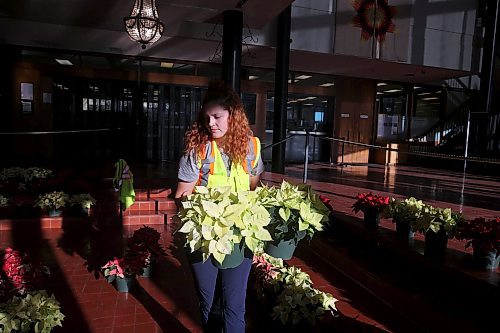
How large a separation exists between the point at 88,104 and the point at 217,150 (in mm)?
8446

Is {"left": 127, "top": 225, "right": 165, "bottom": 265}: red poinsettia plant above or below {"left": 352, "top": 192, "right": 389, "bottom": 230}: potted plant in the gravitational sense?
below

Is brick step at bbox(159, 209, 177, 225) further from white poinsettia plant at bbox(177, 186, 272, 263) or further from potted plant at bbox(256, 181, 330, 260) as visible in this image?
white poinsettia plant at bbox(177, 186, 272, 263)

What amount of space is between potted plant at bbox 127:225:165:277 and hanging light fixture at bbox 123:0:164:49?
2.67m

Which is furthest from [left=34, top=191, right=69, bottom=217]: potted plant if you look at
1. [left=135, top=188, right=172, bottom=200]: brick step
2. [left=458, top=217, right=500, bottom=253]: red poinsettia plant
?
[left=458, top=217, right=500, bottom=253]: red poinsettia plant

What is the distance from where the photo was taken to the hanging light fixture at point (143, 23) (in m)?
4.71

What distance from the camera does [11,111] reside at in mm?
8648

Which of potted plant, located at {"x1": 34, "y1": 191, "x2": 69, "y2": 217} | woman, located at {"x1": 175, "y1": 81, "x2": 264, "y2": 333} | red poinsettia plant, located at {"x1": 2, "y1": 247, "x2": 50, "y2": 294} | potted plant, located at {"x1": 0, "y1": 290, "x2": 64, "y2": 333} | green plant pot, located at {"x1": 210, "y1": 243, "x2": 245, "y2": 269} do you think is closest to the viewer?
green plant pot, located at {"x1": 210, "y1": 243, "x2": 245, "y2": 269}

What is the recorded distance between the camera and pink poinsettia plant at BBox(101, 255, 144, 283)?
3.02m

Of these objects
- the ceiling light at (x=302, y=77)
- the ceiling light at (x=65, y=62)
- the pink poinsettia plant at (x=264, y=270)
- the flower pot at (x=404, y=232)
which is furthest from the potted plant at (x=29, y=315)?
the ceiling light at (x=302, y=77)

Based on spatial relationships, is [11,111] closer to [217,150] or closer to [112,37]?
[112,37]

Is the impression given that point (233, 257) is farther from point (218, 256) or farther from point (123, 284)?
point (123, 284)

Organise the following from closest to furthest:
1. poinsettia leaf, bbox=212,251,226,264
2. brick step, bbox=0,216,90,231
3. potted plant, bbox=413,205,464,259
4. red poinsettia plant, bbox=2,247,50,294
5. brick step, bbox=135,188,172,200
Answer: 1. poinsettia leaf, bbox=212,251,226,264
2. red poinsettia plant, bbox=2,247,50,294
3. potted plant, bbox=413,205,464,259
4. brick step, bbox=0,216,90,231
5. brick step, bbox=135,188,172,200

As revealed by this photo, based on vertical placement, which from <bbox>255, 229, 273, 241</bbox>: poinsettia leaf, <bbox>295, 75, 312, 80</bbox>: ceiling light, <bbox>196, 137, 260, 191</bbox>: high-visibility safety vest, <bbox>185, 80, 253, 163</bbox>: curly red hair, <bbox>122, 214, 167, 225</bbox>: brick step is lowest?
<bbox>122, 214, 167, 225</bbox>: brick step

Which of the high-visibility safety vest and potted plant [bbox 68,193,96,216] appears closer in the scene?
the high-visibility safety vest
